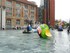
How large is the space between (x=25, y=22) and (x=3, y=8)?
72.1ft

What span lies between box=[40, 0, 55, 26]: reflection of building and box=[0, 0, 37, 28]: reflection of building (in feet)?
25.6

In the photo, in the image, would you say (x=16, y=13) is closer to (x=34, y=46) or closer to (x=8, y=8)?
(x=8, y=8)

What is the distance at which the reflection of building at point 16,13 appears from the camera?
9400cm

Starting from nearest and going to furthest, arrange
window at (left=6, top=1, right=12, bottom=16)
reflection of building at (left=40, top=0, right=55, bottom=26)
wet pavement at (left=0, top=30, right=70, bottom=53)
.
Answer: wet pavement at (left=0, top=30, right=70, bottom=53), window at (left=6, top=1, right=12, bottom=16), reflection of building at (left=40, top=0, right=55, bottom=26)

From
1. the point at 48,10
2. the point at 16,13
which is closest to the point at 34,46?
the point at 16,13

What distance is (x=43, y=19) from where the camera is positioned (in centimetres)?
12231

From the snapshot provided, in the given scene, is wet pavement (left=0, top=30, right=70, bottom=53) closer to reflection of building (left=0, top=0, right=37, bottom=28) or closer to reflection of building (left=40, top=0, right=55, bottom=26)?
reflection of building (left=0, top=0, right=37, bottom=28)

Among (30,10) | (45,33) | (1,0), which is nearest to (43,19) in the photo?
(30,10)

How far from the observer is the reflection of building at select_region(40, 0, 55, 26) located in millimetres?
121000

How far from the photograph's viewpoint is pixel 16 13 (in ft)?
339

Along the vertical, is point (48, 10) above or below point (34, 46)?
above

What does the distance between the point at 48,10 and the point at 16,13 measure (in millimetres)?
24772

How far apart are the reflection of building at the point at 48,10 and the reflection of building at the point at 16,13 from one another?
7.81 m

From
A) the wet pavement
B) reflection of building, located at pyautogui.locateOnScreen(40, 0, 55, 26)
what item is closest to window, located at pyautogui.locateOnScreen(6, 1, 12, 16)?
reflection of building, located at pyautogui.locateOnScreen(40, 0, 55, 26)
